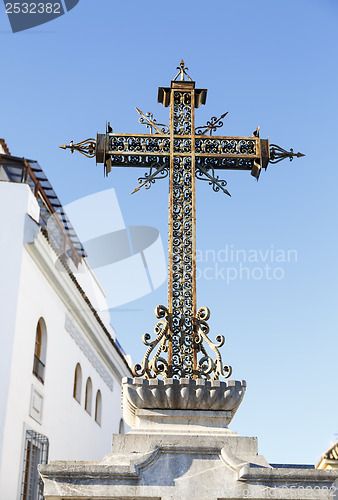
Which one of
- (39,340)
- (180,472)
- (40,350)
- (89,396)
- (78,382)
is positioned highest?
(39,340)

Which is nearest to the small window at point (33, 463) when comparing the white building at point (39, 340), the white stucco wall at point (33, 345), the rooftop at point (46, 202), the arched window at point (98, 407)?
the white building at point (39, 340)

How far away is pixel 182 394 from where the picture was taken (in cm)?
551

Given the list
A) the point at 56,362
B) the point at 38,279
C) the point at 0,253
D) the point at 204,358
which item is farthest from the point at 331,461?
the point at 204,358

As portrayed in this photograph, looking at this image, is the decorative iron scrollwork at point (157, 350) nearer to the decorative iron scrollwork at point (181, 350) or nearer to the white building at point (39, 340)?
the decorative iron scrollwork at point (181, 350)

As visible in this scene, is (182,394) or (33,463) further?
(33,463)

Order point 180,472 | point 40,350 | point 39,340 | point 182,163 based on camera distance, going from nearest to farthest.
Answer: point 180,472 → point 182,163 → point 40,350 → point 39,340

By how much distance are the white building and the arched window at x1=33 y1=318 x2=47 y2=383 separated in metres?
0.02

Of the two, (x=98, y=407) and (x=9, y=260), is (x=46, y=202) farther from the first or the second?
(x=98, y=407)

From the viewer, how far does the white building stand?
1172 cm

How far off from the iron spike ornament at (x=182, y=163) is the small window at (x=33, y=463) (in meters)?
7.26

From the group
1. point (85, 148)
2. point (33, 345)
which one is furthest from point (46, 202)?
point (85, 148)

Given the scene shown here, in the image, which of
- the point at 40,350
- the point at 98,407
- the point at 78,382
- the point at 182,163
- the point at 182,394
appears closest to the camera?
the point at 182,394

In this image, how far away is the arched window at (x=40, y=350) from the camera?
1332 centimetres

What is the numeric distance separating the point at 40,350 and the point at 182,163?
26.6ft
